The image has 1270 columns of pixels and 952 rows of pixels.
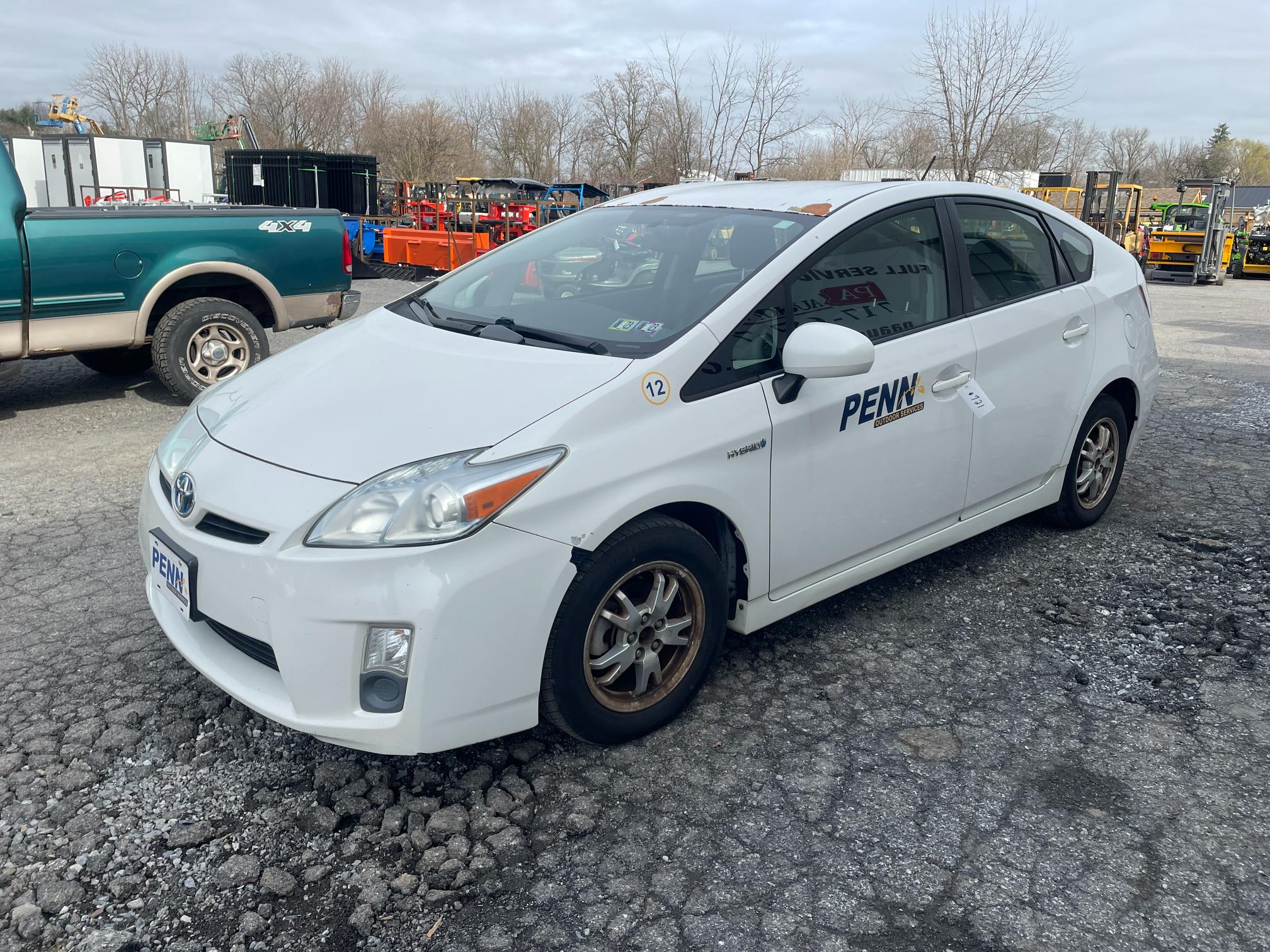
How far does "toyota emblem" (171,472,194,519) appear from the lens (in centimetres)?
272

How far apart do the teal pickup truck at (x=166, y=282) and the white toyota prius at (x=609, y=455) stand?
3553 millimetres

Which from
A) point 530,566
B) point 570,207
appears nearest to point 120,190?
point 570,207

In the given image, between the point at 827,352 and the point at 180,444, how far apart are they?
202 centimetres

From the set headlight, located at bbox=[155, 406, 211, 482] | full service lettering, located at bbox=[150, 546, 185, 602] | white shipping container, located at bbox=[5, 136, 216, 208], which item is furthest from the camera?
white shipping container, located at bbox=[5, 136, 216, 208]

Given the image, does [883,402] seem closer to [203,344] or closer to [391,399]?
[391,399]

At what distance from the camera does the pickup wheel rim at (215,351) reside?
6930mm

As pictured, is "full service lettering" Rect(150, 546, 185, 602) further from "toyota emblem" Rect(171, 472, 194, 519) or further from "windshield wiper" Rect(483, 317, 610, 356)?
"windshield wiper" Rect(483, 317, 610, 356)

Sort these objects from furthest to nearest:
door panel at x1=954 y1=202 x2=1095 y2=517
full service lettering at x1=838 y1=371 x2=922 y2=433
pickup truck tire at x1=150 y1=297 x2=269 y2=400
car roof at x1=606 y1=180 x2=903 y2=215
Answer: pickup truck tire at x1=150 y1=297 x2=269 y2=400 < door panel at x1=954 y1=202 x2=1095 y2=517 < car roof at x1=606 y1=180 x2=903 y2=215 < full service lettering at x1=838 y1=371 x2=922 y2=433

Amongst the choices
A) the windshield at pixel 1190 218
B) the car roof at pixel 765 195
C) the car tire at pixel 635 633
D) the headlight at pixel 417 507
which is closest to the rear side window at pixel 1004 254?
the car roof at pixel 765 195

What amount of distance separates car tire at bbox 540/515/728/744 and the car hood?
1.50 feet

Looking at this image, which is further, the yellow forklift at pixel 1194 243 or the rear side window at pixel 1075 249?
the yellow forklift at pixel 1194 243

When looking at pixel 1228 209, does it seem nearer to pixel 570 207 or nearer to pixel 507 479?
pixel 570 207

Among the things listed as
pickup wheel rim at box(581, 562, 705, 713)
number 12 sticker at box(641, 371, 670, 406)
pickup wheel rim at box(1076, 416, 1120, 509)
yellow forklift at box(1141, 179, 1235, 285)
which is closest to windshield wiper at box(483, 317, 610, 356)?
number 12 sticker at box(641, 371, 670, 406)

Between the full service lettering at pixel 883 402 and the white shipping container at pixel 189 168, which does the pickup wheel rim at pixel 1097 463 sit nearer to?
the full service lettering at pixel 883 402
